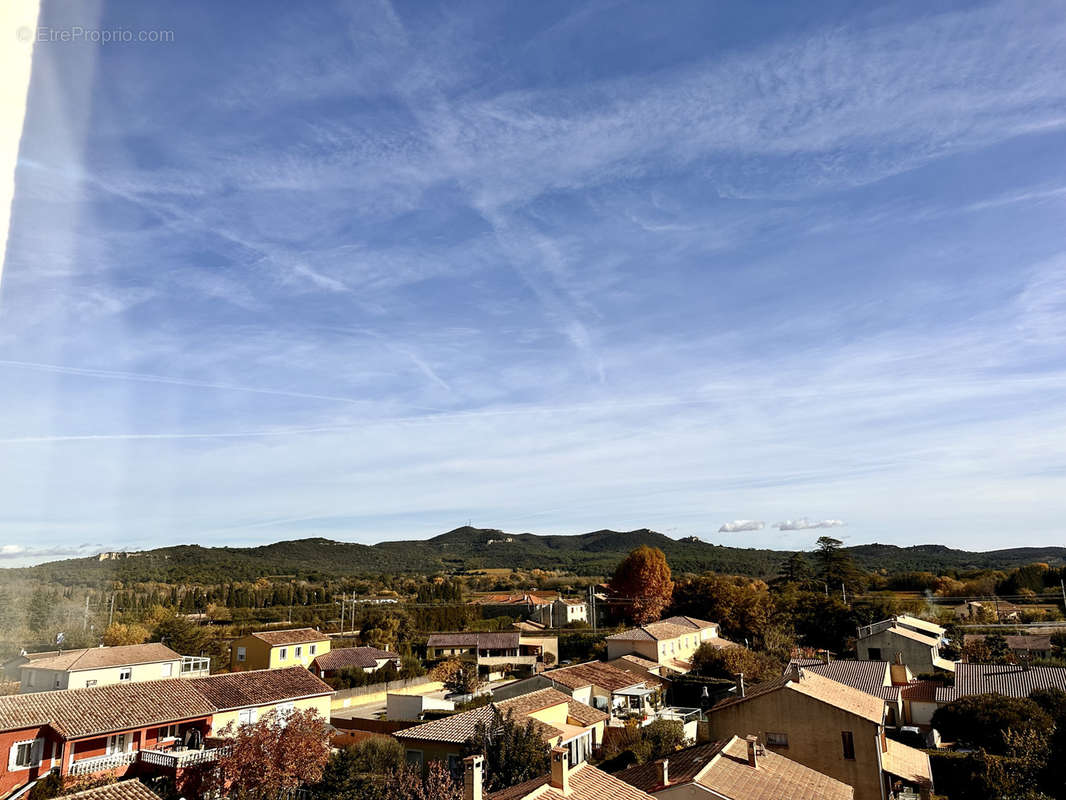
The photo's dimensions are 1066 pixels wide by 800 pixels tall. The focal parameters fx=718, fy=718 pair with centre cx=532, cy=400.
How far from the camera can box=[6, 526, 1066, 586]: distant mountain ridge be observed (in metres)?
86.6

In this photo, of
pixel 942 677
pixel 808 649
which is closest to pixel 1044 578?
pixel 808 649

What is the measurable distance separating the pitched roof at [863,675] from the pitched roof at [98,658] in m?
24.7

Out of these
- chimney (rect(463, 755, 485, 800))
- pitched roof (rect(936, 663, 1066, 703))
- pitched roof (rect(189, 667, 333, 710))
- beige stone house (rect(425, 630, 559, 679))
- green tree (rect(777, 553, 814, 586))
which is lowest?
beige stone house (rect(425, 630, 559, 679))

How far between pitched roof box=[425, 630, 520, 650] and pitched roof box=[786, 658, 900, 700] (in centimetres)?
2009

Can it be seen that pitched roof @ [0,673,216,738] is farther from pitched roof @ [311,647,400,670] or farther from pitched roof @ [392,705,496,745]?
pitched roof @ [311,647,400,670]

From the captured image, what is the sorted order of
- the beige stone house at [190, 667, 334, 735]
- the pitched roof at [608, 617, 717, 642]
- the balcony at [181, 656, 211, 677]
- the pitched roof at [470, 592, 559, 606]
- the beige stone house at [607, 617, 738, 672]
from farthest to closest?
1. the pitched roof at [470, 592, 559, 606]
2. the pitched roof at [608, 617, 717, 642]
3. the beige stone house at [607, 617, 738, 672]
4. the balcony at [181, 656, 211, 677]
5. the beige stone house at [190, 667, 334, 735]

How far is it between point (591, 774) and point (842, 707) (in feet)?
24.9

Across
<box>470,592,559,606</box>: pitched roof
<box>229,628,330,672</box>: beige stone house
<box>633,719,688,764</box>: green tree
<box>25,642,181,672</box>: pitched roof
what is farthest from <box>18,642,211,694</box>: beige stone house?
<box>470,592,559,606</box>: pitched roof

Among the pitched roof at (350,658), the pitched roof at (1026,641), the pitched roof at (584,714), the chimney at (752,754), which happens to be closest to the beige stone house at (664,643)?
the pitched roof at (584,714)

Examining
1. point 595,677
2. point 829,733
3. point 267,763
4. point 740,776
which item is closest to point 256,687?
point 267,763

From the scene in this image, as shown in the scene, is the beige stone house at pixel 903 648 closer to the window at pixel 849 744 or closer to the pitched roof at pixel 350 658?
the window at pixel 849 744

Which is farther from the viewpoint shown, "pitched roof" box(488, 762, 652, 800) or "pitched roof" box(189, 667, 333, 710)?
"pitched roof" box(189, 667, 333, 710)

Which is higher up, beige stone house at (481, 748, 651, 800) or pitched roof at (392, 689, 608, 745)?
→ beige stone house at (481, 748, 651, 800)

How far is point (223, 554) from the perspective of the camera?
96125mm
